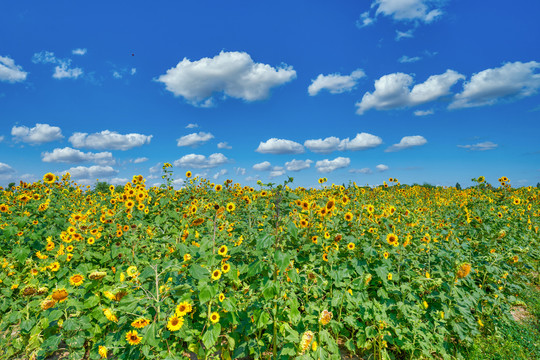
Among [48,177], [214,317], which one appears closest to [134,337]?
[214,317]

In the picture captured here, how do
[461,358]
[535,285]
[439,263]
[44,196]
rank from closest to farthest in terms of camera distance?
[461,358]
[439,263]
[535,285]
[44,196]

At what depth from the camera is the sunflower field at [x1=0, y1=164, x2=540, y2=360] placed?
2514 millimetres

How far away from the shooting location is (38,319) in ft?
10.4

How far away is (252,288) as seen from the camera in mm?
2742

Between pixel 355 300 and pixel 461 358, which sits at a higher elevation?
pixel 355 300

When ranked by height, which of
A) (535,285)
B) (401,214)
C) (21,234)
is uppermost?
(21,234)

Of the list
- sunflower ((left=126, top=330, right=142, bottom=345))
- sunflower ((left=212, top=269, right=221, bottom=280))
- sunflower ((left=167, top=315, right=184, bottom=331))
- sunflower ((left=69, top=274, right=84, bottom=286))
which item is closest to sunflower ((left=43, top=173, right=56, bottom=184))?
sunflower ((left=69, top=274, right=84, bottom=286))

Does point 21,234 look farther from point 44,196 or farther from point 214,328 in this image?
point 214,328

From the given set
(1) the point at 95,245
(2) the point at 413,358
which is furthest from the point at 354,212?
(1) the point at 95,245

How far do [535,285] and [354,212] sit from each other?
5.06 m

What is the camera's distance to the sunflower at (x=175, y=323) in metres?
2.29

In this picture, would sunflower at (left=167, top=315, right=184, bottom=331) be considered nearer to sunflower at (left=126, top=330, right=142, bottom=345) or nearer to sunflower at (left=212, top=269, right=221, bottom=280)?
sunflower at (left=126, top=330, right=142, bottom=345)

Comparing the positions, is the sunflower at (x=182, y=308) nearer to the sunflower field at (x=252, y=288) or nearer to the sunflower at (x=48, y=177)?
the sunflower field at (x=252, y=288)

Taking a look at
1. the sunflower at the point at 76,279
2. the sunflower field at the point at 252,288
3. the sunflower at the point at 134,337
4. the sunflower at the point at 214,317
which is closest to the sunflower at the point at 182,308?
the sunflower field at the point at 252,288
